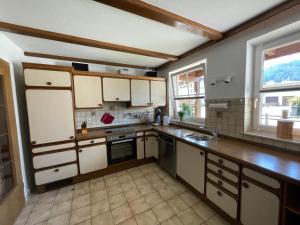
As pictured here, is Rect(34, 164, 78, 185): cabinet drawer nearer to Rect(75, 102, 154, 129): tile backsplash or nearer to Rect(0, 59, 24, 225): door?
Rect(0, 59, 24, 225): door

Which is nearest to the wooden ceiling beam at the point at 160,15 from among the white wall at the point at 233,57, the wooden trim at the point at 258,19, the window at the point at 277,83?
the wooden trim at the point at 258,19

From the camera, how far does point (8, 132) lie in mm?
1730

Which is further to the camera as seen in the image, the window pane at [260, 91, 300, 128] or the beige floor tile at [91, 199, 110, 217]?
the beige floor tile at [91, 199, 110, 217]

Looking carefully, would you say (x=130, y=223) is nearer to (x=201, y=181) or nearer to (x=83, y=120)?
(x=201, y=181)

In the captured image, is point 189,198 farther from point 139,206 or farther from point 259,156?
point 259,156

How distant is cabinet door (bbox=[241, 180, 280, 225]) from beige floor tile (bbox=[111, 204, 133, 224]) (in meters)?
1.29

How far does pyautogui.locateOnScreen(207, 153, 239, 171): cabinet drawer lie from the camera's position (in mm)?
1457

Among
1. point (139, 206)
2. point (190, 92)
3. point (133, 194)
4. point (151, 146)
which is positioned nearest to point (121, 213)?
point (139, 206)

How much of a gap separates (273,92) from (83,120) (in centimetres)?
318

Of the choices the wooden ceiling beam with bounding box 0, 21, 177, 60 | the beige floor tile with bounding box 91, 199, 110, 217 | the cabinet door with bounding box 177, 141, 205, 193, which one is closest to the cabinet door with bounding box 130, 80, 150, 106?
the wooden ceiling beam with bounding box 0, 21, 177, 60

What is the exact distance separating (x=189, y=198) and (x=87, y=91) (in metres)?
2.49

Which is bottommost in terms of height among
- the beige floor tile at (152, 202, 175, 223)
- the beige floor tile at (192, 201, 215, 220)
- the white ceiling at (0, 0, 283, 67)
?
the beige floor tile at (152, 202, 175, 223)

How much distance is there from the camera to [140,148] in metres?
3.00

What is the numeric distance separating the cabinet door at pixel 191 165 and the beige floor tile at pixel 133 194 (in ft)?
2.44
